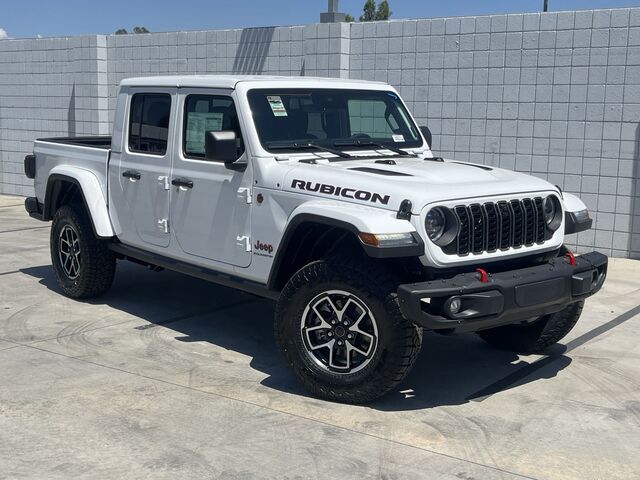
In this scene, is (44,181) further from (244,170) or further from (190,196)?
(244,170)

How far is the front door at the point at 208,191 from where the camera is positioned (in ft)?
18.9

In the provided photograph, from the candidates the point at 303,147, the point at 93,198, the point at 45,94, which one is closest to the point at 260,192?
the point at 303,147

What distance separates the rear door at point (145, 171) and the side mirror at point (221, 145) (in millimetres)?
936

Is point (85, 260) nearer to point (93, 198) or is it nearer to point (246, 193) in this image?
point (93, 198)

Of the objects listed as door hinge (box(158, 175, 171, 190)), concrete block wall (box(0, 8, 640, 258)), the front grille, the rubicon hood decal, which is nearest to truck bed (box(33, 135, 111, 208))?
door hinge (box(158, 175, 171, 190))

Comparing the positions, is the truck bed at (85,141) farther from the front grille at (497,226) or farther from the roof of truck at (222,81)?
the front grille at (497,226)

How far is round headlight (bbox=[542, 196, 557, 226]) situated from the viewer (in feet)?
18.0

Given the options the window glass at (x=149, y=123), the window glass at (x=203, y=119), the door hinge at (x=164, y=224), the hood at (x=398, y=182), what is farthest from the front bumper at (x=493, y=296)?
the window glass at (x=149, y=123)

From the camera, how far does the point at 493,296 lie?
4750 mm

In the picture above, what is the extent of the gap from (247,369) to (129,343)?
42.8 inches

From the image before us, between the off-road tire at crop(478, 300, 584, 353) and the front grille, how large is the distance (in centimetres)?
77

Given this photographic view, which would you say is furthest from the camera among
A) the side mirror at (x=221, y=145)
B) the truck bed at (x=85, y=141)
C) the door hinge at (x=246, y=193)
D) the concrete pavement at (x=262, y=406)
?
the truck bed at (x=85, y=141)

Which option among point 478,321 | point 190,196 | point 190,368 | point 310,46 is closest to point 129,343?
point 190,368

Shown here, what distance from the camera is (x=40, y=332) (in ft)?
21.6
